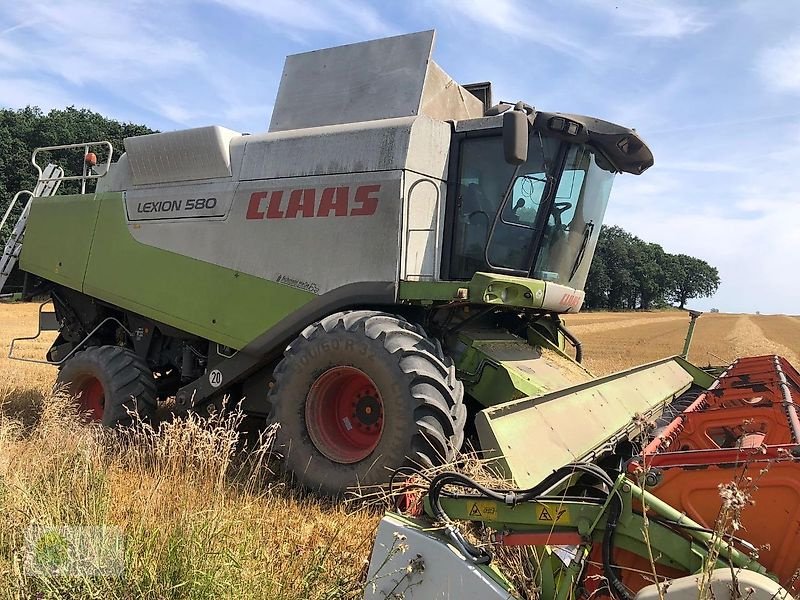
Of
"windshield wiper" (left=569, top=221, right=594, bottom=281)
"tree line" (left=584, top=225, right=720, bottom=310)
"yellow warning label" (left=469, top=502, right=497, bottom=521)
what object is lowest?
"yellow warning label" (left=469, top=502, right=497, bottom=521)

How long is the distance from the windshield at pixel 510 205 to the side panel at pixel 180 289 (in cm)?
127

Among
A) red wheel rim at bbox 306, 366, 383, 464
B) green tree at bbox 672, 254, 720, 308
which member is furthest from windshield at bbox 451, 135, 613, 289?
green tree at bbox 672, 254, 720, 308

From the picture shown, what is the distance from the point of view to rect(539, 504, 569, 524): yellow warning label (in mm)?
2062

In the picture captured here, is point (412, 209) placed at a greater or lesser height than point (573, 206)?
lesser

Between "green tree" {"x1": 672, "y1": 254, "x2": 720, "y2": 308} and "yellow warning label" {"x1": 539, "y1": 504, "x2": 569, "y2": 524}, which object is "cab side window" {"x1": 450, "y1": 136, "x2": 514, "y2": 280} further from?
"green tree" {"x1": 672, "y1": 254, "x2": 720, "y2": 308}

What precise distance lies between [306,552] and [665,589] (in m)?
1.62

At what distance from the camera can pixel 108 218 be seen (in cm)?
622

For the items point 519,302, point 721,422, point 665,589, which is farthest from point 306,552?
point 721,422

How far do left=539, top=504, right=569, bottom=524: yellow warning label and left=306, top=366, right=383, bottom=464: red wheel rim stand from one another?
2016 millimetres

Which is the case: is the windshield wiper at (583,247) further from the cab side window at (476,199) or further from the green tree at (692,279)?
the green tree at (692,279)

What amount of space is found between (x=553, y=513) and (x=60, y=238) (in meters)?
6.20

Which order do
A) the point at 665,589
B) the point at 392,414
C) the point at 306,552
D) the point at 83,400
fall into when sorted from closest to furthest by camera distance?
the point at 665,589, the point at 306,552, the point at 392,414, the point at 83,400

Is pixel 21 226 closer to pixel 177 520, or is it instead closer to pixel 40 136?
pixel 177 520

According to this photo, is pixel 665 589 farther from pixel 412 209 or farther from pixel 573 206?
pixel 573 206
